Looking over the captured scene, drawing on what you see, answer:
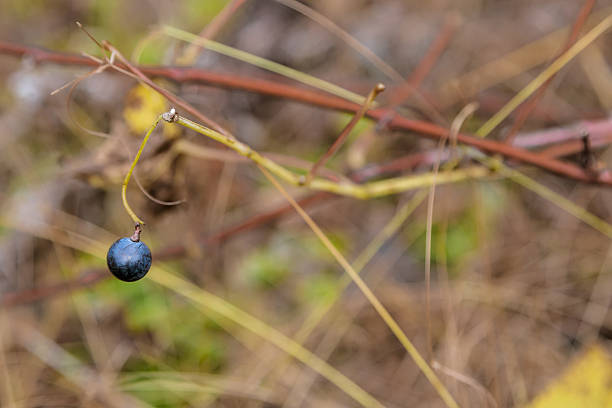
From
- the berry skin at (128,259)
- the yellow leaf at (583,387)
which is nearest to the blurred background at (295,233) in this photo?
the yellow leaf at (583,387)

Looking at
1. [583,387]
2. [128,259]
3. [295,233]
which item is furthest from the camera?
[295,233]

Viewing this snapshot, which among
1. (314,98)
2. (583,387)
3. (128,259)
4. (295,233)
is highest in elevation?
(295,233)

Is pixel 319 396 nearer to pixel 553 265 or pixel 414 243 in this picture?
pixel 414 243

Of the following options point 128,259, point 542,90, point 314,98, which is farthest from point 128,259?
point 542,90

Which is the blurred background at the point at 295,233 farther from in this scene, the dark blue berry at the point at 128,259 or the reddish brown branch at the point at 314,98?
the dark blue berry at the point at 128,259

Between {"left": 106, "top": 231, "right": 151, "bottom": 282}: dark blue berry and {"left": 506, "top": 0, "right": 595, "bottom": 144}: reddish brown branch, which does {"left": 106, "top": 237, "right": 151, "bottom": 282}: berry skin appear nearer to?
{"left": 106, "top": 231, "right": 151, "bottom": 282}: dark blue berry

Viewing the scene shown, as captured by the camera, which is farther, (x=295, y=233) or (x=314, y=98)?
(x=295, y=233)

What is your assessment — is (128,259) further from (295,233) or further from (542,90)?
(295,233)
